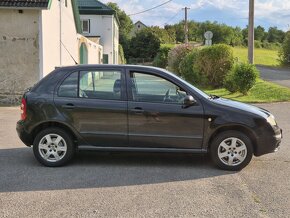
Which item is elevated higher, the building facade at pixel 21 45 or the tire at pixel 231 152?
the building facade at pixel 21 45

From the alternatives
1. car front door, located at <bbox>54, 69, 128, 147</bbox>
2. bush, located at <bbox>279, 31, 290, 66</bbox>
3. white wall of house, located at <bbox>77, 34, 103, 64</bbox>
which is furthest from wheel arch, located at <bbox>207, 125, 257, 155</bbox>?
bush, located at <bbox>279, 31, 290, 66</bbox>

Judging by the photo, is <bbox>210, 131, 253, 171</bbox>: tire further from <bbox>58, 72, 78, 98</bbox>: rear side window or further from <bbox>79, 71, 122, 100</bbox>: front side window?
<bbox>58, 72, 78, 98</bbox>: rear side window

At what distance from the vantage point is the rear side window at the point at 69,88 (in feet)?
22.8

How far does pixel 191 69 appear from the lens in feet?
85.3

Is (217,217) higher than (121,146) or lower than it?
lower

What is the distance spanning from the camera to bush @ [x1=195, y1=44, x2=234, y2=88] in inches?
880

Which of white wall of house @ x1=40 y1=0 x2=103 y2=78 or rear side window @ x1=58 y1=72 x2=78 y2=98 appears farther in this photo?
white wall of house @ x1=40 y1=0 x2=103 y2=78

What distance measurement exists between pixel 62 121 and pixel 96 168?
35.4 inches

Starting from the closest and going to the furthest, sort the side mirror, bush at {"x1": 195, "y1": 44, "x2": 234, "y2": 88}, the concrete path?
the side mirror, bush at {"x1": 195, "y1": 44, "x2": 234, "y2": 88}, the concrete path

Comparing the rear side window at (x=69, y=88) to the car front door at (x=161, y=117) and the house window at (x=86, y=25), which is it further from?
the house window at (x=86, y=25)

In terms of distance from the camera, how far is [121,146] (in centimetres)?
691

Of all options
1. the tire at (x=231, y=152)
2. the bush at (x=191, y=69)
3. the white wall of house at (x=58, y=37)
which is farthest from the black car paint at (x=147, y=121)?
the bush at (x=191, y=69)

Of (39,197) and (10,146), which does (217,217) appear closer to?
(39,197)

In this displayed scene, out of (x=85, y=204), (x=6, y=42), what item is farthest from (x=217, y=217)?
(x=6, y=42)
